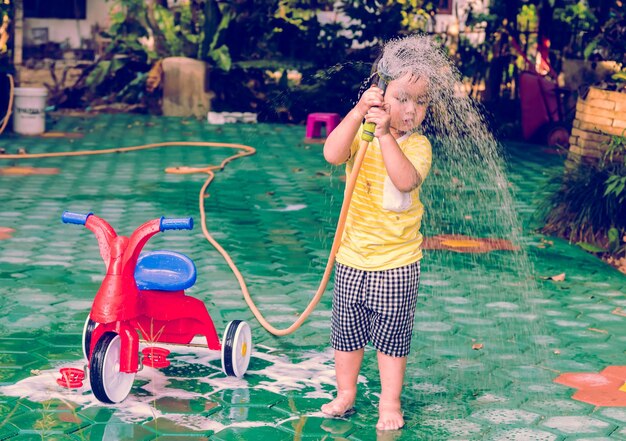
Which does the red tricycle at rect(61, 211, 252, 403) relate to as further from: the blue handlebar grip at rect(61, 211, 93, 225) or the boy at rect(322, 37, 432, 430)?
the boy at rect(322, 37, 432, 430)

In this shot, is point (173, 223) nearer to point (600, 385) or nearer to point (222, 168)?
point (600, 385)

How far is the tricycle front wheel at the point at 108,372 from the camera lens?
4.17 metres

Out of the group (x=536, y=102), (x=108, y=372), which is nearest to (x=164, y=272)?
(x=108, y=372)

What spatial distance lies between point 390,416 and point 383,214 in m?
0.83

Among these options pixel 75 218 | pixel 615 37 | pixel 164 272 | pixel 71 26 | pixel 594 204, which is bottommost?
pixel 594 204

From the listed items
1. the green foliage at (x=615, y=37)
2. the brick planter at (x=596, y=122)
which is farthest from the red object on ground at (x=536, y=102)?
the brick planter at (x=596, y=122)

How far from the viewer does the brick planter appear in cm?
811

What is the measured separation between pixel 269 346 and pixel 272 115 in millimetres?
9777

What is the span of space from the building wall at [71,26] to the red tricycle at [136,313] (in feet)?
43.5

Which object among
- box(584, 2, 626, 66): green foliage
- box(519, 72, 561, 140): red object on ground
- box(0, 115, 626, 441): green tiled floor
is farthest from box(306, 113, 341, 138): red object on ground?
box(584, 2, 626, 66): green foliage

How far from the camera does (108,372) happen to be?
423 cm

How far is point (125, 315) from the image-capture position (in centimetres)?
429

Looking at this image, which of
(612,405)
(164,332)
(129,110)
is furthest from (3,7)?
(612,405)

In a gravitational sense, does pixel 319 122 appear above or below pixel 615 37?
below
